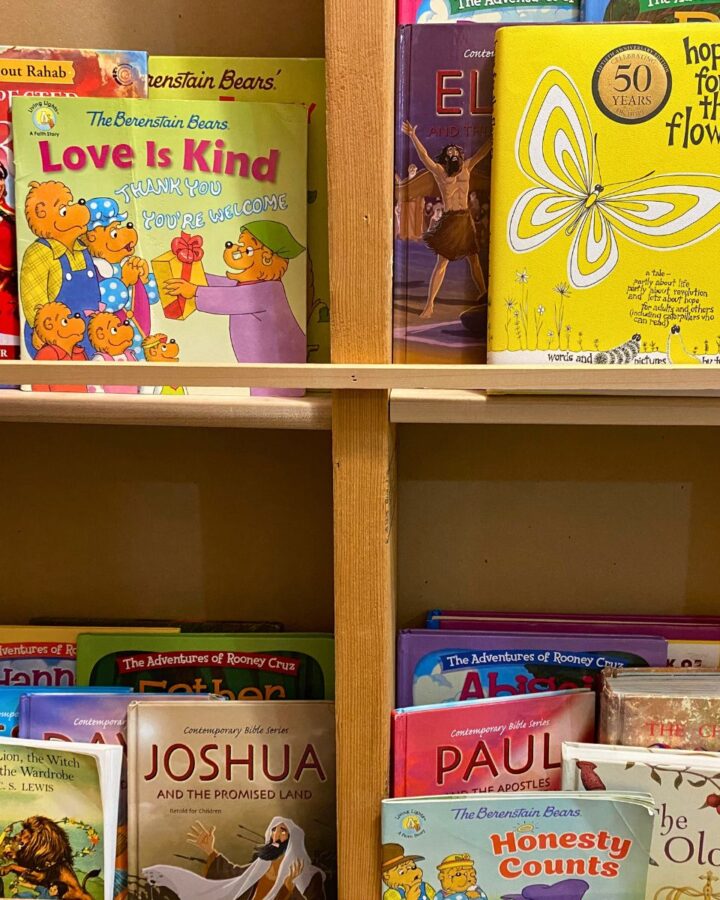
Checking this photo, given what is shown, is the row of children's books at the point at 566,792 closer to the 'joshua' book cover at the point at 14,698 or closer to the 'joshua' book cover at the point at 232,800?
the 'joshua' book cover at the point at 232,800

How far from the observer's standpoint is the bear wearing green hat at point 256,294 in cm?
98

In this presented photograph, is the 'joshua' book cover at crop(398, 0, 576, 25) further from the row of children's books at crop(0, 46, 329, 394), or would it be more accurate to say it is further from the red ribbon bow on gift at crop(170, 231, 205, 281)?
the red ribbon bow on gift at crop(170, 231, 205, 281)

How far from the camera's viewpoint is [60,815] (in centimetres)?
103

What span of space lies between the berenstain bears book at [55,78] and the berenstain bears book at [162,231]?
0.03 metres

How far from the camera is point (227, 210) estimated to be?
0.98 meters

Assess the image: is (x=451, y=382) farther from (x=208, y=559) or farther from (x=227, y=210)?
(x=208, y=559)

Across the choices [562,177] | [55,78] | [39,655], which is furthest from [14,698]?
[562,177]

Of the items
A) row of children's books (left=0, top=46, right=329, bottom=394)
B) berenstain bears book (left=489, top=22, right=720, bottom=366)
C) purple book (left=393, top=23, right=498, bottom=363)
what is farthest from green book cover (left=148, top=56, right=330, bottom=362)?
berenstain bears book (left=489, top=22, right=720, bottom=366)

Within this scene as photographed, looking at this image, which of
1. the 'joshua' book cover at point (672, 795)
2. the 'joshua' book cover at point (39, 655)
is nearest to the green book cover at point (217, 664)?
the 'joshua' book cover at point (39, 655)

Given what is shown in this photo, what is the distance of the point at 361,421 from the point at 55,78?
56cm

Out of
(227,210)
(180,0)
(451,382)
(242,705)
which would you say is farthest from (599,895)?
(180,0)

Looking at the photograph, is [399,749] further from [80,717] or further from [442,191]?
[442,191]

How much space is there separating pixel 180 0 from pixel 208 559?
80 centimetres

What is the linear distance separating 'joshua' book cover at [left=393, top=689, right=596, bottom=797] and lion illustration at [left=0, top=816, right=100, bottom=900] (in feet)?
1.40
